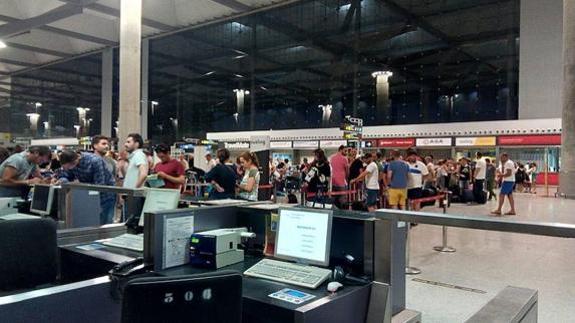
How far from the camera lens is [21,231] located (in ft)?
7.64

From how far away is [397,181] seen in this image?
6.76 meters

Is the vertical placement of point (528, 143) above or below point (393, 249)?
above

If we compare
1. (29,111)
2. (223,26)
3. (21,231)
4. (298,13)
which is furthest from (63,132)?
(21,231)

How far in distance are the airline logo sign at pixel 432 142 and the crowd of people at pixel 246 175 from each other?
181 cm

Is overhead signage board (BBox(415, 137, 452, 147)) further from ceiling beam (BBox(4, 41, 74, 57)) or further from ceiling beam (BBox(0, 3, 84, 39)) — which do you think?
ceiling beam (BBox(4, 41, 74, 57))

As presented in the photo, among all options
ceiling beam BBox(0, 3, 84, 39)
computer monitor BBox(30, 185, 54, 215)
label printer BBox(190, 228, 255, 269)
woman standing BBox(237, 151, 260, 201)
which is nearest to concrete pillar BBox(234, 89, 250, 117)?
ceiling beam BBox(0, 3, 84, 39)

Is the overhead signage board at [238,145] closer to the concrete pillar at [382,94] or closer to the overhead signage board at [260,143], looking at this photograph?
the concrete pillar at [382,94]

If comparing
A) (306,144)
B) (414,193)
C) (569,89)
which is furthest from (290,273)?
(306,144)

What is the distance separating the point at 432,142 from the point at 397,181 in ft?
25.7

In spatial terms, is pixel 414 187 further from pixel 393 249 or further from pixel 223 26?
pixel 223 26

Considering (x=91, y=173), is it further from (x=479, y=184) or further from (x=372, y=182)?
(x=479, y=184)

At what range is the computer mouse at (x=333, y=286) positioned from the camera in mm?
1729

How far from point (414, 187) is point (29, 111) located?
101 ft

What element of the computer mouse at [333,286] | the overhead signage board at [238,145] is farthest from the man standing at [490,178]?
the computer mouse at [333,286]
